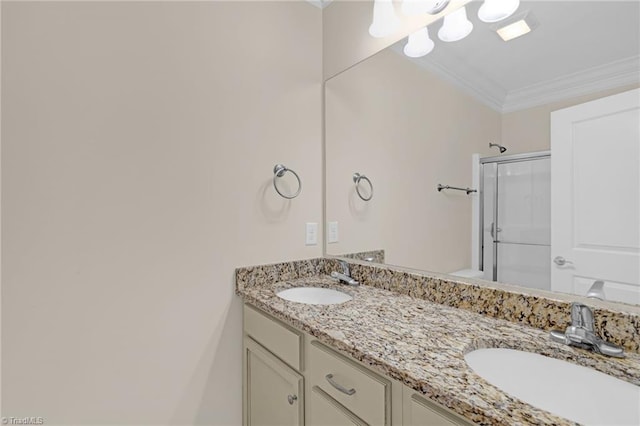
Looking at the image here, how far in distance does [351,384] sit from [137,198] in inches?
41.1

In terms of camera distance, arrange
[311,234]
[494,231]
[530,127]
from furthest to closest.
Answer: [311,234]
[494,231]
[530,127]

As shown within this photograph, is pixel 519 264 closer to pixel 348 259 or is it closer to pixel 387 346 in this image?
pixel 387 346

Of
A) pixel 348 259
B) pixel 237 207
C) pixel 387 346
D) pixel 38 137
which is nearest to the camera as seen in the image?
pixel 387 346

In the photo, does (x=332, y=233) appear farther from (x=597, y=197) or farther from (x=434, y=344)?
(x=597, y=197)

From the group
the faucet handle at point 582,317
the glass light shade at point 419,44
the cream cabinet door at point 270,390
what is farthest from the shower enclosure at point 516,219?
the cream cabinet door at point 270,390

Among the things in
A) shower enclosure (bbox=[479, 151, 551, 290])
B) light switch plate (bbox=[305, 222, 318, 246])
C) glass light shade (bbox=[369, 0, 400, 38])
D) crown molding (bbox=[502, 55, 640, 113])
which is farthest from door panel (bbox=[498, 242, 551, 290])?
glass light shade (bbox=[369, 0, 400, 38])

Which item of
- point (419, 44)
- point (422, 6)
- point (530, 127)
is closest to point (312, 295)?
point (530, 127)

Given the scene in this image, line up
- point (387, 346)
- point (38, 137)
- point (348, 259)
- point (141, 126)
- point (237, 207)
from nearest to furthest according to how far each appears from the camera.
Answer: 1. point (387, 346)
2. point (38, 137)
3. point (141, 126)
4. point (237, 207)
5. point (348, 259)

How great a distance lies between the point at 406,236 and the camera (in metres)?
1.49

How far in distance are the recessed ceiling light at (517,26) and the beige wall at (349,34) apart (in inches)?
15.2

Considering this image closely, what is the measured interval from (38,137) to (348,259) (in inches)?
54.5

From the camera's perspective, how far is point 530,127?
1.05 m

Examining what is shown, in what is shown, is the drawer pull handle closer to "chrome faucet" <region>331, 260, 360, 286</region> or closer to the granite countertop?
the granite countertop

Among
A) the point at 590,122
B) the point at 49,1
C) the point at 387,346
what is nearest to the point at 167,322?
the point at 387,346
